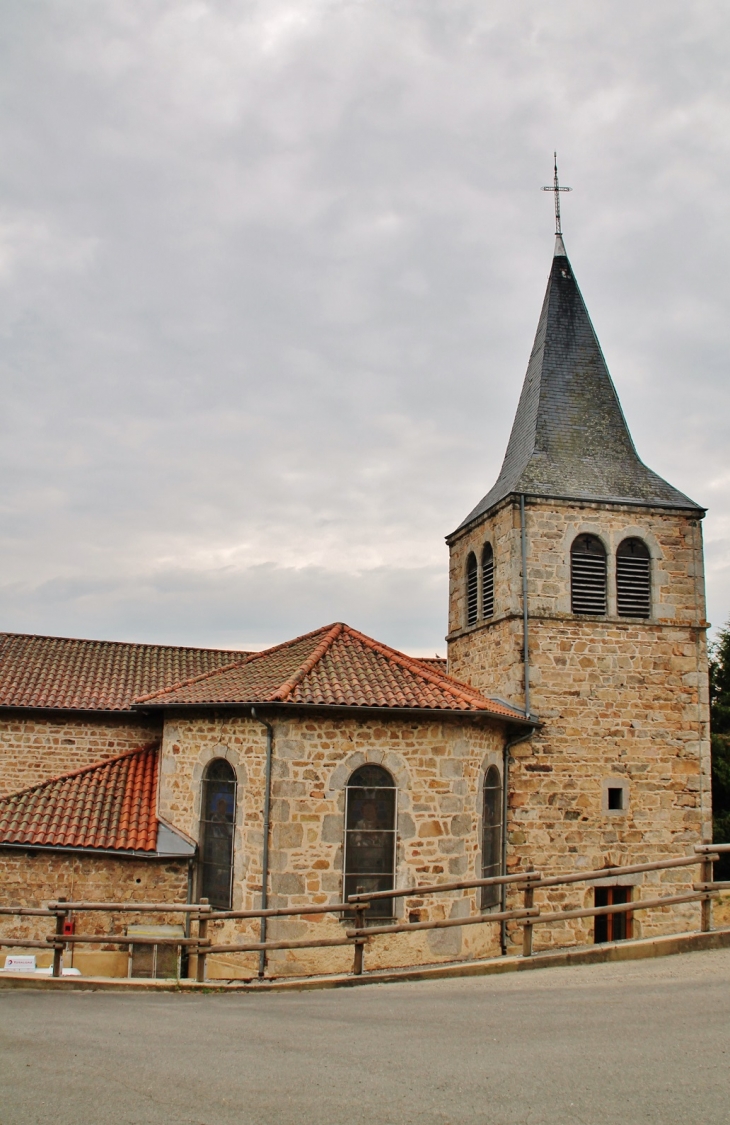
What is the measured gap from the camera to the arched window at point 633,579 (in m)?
17.1

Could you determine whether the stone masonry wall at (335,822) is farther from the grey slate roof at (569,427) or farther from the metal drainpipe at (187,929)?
the grey slate roof at (569,427)

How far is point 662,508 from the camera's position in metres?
17.4

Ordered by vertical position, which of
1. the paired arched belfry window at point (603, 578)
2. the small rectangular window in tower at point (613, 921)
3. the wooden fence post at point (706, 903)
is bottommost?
the small rectangular window in tower at point (613, 921)

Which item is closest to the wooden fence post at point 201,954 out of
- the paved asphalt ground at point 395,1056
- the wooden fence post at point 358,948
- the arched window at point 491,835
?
the paved asphalt ground at point 395,1056

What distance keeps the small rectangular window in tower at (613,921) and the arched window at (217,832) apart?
22.4 ft

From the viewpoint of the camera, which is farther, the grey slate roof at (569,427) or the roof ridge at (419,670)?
the grey slate roof at (569,427)

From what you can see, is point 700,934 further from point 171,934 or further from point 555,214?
point 555,214

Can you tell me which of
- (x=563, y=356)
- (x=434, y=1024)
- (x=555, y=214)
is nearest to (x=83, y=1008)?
(x=434, y=1024)

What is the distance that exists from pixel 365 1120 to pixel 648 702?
1260cm

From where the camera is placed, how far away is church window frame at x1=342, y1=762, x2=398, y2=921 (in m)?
13.0

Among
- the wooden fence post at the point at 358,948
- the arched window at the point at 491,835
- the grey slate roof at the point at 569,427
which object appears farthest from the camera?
the grey slate roof at the point at 569,427

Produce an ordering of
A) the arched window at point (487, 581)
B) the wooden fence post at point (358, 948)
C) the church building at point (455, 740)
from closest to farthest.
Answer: the wooden fence post at point (358, 948) < the church building at point (455, 740) < the arched window at point (487, 581)

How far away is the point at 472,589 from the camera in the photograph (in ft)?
63.2

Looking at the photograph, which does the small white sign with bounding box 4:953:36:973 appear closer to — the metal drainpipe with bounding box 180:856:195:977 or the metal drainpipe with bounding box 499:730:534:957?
the metal drainpipe with bounding box 180:856:195:977
